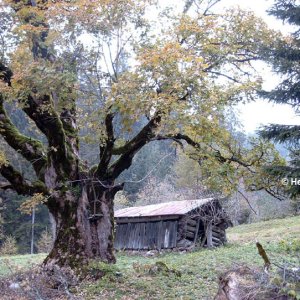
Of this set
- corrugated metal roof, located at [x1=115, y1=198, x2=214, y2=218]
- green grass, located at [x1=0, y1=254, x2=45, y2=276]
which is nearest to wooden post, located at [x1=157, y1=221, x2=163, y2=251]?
corrugated metal roof, located at [x1=115, y1=198, x2=214, y2=218]

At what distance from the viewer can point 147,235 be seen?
2366cm

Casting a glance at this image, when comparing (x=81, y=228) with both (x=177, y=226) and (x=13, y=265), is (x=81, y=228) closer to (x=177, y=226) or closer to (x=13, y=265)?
(x=13, y=265)

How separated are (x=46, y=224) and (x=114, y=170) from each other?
3271 centimetres

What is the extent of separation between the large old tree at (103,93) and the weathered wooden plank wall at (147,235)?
473 inches

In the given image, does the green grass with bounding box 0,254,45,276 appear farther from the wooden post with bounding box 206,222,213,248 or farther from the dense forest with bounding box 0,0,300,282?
the wooden post with bounding box 206,222,213,248

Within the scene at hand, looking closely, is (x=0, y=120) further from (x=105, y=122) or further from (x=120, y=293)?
(x=120, y=293)

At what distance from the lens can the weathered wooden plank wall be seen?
22.7m

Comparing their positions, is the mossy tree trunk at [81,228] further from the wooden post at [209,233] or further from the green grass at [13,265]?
the wooden post at [209,233]

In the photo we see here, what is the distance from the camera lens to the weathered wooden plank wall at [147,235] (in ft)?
74.4

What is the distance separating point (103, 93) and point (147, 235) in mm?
16160

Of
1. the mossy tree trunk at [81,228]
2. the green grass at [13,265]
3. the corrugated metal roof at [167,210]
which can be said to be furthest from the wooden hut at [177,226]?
the mossy tree trunk at [81,228]

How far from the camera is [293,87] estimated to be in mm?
10930

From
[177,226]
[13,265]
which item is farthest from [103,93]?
[177,226]

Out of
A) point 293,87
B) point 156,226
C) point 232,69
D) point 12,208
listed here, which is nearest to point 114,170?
point 232,69
